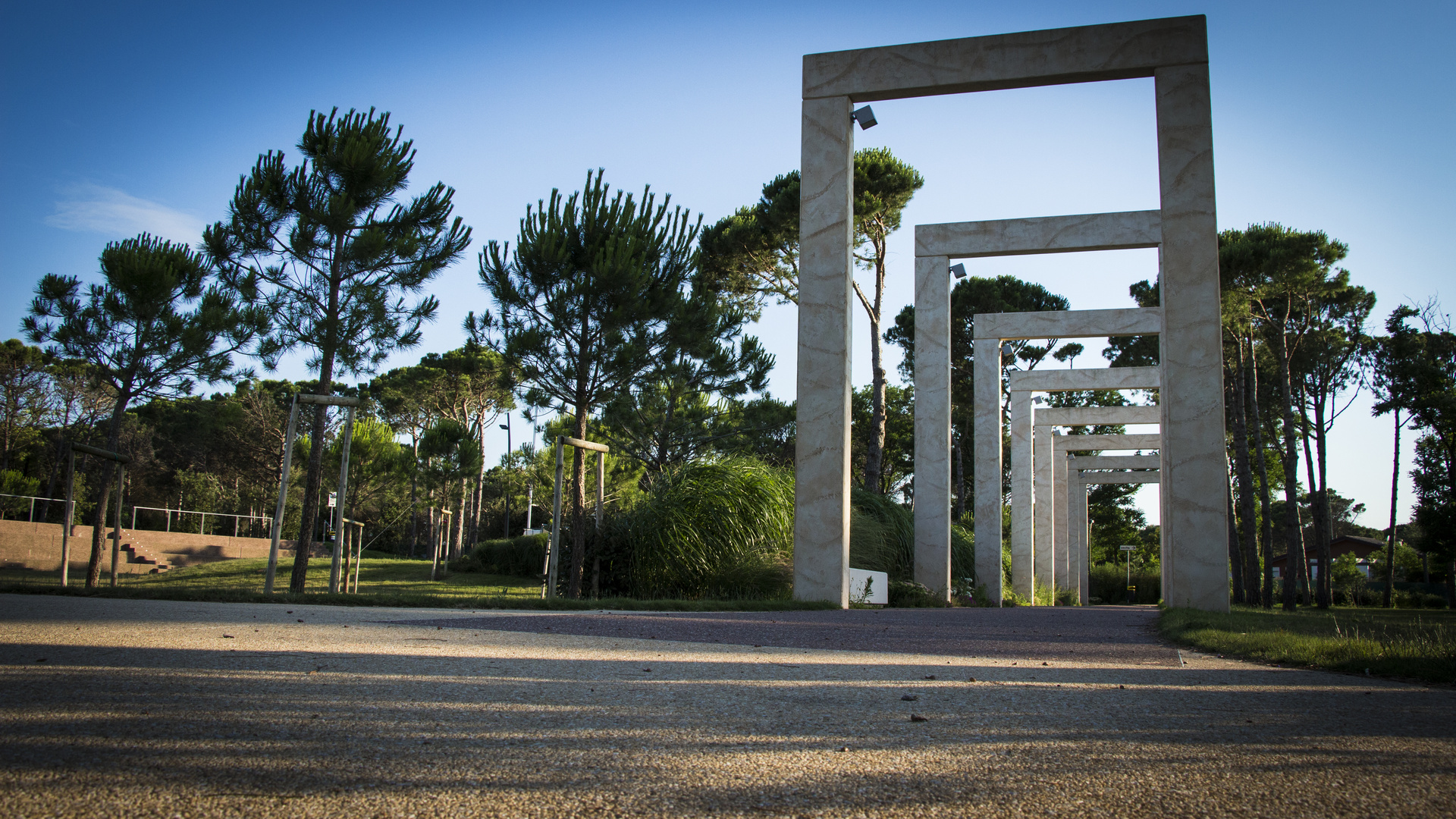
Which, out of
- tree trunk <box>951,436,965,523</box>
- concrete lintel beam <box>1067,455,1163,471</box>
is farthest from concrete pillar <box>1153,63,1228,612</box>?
tree trunk <box>951,436,965,523</box>

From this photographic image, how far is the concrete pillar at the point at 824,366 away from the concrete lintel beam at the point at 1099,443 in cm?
1460

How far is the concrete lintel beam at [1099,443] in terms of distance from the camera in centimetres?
2053

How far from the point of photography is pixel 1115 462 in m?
24.7

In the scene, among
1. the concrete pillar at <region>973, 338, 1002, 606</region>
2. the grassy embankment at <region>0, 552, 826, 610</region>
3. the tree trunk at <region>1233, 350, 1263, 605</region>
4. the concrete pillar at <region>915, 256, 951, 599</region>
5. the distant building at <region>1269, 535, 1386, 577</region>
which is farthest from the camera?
the distant building at <region>1269, 535, 1386, 577</region>

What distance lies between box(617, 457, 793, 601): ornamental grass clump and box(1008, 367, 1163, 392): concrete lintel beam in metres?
10.5

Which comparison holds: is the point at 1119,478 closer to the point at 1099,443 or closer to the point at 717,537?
the point at 1099,443

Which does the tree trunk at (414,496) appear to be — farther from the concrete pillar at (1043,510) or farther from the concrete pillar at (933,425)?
the concrete pillar at (1043,510)

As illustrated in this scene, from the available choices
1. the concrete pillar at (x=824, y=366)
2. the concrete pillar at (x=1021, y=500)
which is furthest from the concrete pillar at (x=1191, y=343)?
the concrete pillar at (x=1021, y=500)

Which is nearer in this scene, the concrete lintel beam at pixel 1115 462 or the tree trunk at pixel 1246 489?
the tree trunk at pixel 1246 489

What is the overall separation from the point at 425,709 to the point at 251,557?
28.6 metres

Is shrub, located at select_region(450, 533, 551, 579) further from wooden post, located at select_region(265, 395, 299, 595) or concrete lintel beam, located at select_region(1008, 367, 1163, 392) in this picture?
concrete lintel beam, located at select_region(1008, 367, 1163, 392)

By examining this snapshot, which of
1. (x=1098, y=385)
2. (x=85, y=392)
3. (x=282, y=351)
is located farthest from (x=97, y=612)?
(x=85, y=392)

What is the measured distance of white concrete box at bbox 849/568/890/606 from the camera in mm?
9281

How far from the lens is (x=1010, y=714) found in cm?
218
